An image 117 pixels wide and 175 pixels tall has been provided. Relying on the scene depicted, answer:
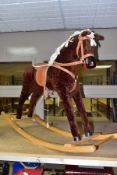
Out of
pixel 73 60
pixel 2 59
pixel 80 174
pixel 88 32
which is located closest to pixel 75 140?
pixel 80 174

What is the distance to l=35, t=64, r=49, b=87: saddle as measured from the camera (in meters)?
1.04

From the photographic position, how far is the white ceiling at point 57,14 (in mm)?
1228

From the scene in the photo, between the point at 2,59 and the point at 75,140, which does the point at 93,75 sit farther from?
the point at 75,140

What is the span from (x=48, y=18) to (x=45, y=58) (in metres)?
0.61

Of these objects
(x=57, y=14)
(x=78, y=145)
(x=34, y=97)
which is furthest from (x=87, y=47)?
(x=57, y=14)

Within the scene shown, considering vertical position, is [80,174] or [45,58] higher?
[45,58]

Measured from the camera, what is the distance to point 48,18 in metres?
1.54

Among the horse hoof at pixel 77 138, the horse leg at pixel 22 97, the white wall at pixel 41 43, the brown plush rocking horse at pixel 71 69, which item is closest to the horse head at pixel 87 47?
the brown plush rocking horse at pixel 71 69

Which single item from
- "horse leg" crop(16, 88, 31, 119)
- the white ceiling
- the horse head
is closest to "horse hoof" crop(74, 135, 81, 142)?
the horse head

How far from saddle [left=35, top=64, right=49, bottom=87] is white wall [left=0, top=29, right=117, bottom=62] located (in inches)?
40.0

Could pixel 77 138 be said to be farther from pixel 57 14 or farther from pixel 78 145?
pixel 57 14

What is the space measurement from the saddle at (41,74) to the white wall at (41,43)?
1015mm

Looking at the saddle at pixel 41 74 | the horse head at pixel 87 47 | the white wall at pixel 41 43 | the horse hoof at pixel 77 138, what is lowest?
the horse hoof at pixel 77 138

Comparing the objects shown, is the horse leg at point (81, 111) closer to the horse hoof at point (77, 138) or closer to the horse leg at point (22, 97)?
the horse hoof at point (77, 138)
